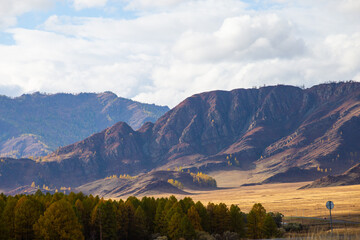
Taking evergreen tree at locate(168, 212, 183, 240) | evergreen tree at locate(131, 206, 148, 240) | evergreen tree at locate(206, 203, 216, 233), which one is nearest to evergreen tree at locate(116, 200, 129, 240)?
evergreen tree at locate(131, 206, 148, 240)

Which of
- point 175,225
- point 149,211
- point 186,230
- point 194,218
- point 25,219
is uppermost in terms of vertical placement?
point 25,219

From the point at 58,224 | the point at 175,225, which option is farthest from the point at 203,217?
the point at 58,224

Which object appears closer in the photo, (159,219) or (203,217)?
(203,217)

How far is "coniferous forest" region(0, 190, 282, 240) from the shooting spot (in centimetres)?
8006

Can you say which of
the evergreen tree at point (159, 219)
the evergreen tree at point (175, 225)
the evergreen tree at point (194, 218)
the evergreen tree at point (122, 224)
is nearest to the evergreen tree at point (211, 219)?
the evergreen tree at point (194, 218)

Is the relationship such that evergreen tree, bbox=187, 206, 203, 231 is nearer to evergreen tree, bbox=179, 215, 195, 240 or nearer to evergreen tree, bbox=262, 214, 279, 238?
evergreen tree, bbox=179, 215, 195, 240

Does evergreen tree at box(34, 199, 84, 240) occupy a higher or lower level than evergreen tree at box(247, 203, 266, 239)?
higher

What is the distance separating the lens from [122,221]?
98625mm

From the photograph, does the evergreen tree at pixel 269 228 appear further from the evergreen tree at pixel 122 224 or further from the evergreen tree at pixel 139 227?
the evergreen tree at pixel 122 224

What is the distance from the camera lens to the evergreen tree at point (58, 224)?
7888 cm

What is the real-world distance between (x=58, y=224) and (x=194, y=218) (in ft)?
102

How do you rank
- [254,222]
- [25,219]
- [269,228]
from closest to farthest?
[25,219] → [269,228] → [254,222]

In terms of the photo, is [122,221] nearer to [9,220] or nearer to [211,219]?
[211,219]

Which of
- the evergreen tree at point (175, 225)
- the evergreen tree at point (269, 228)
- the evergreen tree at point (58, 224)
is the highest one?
the evergreen tree at point (58, 224)
